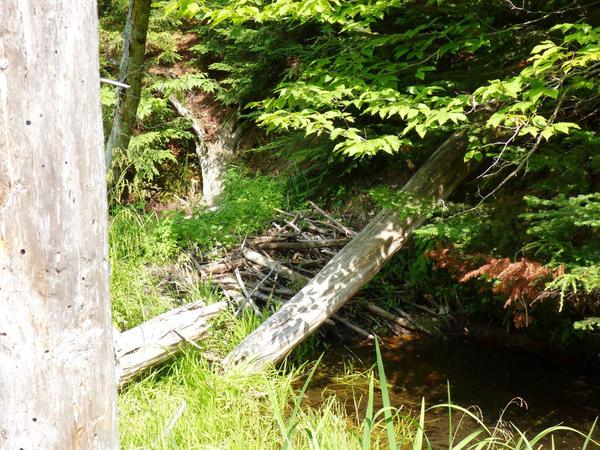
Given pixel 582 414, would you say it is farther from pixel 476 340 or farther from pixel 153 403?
pixel 153 403

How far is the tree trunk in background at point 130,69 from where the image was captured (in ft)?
24.0

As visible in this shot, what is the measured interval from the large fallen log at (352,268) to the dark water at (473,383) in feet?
1.84

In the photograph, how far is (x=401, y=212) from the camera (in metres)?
5.00

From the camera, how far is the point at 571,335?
5.55m

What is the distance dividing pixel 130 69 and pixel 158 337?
408 centimetres

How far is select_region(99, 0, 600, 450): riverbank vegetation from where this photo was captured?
12.5ft

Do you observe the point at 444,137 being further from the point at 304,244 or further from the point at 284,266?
the point at 284,266

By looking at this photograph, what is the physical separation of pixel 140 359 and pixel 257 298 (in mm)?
2101

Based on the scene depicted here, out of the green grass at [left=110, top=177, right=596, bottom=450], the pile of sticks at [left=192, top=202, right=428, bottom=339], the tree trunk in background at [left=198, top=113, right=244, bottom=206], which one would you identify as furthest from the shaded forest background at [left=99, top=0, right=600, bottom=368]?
the tree trunk in background at [left=198, top=113, right=244, bottom=206]

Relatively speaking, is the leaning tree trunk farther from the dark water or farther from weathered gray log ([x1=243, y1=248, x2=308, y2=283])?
weathered gray log ([x1=243, y1=248, x2=308, y2=283])

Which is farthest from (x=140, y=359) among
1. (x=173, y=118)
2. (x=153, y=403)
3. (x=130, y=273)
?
(x=173, y=118)

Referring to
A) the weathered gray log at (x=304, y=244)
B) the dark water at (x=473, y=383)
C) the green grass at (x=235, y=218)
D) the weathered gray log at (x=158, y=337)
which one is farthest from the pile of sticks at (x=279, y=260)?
the weathered gray log at (x=158, y=337)

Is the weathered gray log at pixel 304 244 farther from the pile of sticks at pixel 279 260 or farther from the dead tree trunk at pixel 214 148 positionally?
the dead tree trunk at pixel 214 148

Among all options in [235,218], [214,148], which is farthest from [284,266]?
[214,148]
